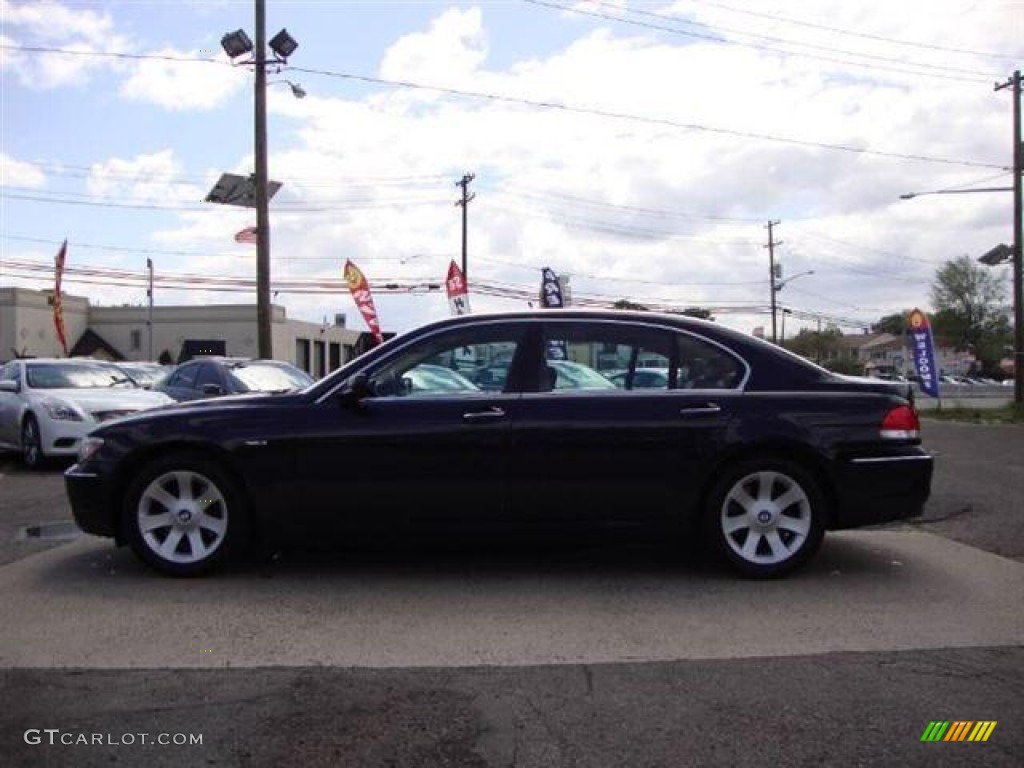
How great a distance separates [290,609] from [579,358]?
226 cm

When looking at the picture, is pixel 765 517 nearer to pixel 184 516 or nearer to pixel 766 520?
pixel 766 520

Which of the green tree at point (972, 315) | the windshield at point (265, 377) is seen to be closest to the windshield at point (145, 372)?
the windshield at point (265, 377)

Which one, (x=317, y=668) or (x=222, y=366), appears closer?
(x=317, y=668)

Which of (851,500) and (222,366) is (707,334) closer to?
(851,500)

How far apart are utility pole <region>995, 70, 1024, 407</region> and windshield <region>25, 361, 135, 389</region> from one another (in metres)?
24.7

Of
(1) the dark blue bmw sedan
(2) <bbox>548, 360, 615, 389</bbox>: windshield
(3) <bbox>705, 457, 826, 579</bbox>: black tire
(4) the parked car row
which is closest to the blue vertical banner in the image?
(4) the parked car row

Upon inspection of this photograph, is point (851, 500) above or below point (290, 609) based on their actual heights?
above

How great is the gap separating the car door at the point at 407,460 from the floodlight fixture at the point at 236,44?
16863 mm

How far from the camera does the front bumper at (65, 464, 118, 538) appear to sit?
19.2ft

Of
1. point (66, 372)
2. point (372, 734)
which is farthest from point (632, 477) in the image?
point (66, 372)

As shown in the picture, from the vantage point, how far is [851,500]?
18.9 feet

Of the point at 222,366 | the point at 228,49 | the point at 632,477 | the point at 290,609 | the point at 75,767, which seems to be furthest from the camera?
the point at 228,49

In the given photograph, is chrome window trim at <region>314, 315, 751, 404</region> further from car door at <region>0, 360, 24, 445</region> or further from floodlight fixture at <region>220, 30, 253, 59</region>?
floodlight fixture at <region>220, 30, 253, 59</region>

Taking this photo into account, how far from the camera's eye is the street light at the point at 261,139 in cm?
2027
